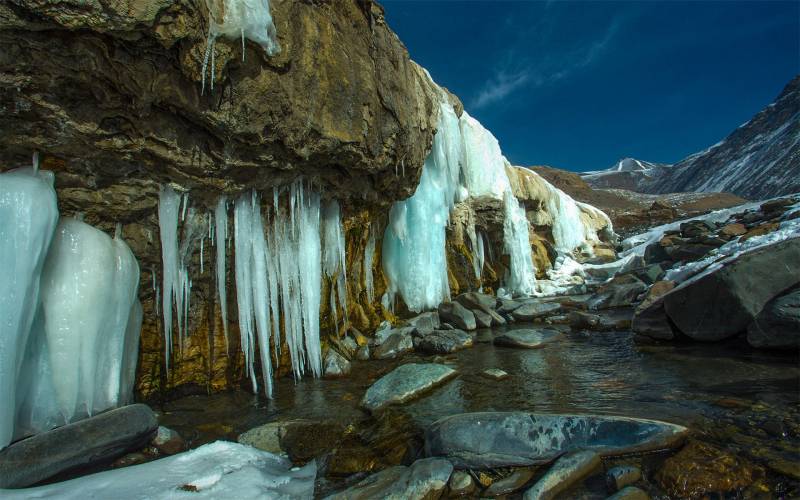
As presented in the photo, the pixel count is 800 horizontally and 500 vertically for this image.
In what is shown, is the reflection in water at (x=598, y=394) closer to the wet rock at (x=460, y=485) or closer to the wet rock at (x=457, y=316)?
the wet rock at (x=460, y=485)

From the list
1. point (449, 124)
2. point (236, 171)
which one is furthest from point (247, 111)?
point (449, 124)

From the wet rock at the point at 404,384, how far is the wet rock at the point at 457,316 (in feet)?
14.9

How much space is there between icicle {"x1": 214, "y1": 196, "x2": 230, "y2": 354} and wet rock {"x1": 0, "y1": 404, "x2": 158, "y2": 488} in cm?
188

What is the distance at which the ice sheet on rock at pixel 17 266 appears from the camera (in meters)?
3.38

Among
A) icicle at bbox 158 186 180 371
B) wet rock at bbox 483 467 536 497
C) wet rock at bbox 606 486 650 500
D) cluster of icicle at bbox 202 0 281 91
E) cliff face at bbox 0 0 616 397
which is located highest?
cluster of icicle at bbox 202 0 281 91

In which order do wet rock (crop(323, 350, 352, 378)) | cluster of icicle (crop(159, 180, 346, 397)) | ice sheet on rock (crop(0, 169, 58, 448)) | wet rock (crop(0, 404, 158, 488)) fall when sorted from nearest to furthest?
wet rock (crop(0, 404, 158, 488)) → ice sheet on rock (crop(0, 169, 58, 448)) → cluster of icicle (crop(159, 180, 346, 397)) → wet rock (crop(323, 350, 352, 378))

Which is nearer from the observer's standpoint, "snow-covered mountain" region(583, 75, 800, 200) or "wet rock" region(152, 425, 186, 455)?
"wet rock" region(152, 425, 186, 455)

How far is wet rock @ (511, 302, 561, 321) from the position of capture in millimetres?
11641

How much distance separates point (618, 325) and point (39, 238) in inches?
405

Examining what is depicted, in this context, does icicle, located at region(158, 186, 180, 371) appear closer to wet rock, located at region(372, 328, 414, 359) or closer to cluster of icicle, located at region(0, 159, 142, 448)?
cluster of icicle, located at region(0, 159, 142, 448)

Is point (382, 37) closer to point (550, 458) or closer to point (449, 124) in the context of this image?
point (449, 124)

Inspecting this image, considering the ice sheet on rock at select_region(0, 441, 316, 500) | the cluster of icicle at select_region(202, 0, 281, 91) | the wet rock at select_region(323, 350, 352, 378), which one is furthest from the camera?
the wet rock at select_region(323, 350, 352, 378)

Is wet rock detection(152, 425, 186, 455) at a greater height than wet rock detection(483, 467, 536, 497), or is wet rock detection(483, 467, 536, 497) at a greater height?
wet rock detection(152, 425, 186, 455)

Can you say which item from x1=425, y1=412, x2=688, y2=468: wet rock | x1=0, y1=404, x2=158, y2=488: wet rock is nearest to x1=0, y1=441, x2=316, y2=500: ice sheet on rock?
x1=0, y1=404, x2=158, y2=488: wet rock
